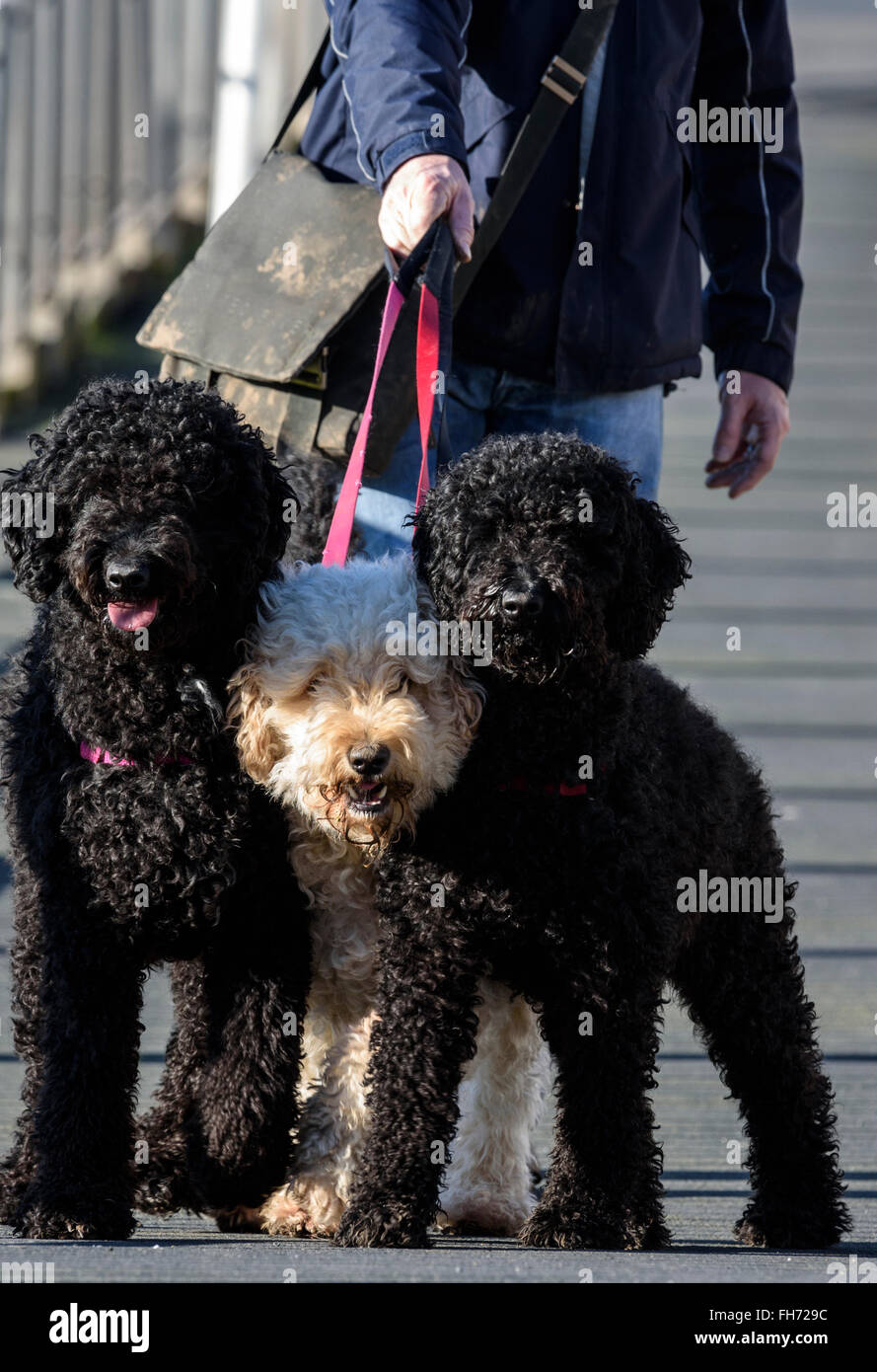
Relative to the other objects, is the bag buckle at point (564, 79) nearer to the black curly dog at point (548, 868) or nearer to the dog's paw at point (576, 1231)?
the black curly dog at point (548, 868)

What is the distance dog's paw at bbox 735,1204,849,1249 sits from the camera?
3.43 m

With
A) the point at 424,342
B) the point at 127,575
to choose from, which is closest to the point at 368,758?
the point at 127,575

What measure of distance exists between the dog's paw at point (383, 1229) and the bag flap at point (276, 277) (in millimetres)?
1528

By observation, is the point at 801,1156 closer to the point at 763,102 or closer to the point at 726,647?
the point at 763,102

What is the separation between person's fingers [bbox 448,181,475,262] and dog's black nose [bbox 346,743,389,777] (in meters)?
0.94

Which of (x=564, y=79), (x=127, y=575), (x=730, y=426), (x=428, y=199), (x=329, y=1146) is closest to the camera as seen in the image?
(x=127, y=575)

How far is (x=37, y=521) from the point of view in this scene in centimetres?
290

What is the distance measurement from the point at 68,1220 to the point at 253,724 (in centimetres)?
82

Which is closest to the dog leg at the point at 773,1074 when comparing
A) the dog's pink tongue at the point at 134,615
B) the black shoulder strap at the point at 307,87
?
the dog's pink tongue at the point at 134,615

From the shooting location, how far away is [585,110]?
3.52 m

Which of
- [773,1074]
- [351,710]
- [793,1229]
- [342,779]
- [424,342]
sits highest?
[424,342]

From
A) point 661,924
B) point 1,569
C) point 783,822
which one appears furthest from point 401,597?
point 1,569

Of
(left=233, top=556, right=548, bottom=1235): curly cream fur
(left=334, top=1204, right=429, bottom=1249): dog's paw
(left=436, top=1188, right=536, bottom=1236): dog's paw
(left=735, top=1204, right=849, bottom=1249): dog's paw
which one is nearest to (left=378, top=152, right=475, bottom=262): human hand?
(left=233, top=556, right=548, bottom=1235): curly cream fur

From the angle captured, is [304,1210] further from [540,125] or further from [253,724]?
[540,125]
